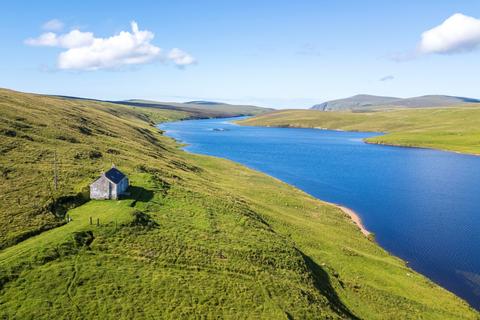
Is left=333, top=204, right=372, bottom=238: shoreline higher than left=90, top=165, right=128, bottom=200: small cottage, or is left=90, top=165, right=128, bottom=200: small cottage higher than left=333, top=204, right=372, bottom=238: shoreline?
left=90, top=165, right=128, bottom=200: small cottage

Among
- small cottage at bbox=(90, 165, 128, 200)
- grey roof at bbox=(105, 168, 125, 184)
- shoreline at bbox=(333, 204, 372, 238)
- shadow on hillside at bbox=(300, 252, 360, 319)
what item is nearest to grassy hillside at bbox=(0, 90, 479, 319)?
shadow on hillside at bbox=(300, 252, 360, 319)

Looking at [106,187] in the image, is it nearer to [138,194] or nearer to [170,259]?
[138,194]

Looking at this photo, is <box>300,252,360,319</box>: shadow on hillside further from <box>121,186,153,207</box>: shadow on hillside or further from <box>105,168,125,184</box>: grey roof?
<box>105,168,125,184</box>: grey roof

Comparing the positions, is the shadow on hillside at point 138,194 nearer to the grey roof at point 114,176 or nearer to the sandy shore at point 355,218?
the grey roof at point 114,176

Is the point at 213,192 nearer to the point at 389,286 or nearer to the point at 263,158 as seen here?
the point at 389,286

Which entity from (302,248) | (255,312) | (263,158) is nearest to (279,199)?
(302,248)

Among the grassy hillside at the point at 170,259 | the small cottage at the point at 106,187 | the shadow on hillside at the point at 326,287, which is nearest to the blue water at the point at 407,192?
the grassy hillside at the point at 170,259
